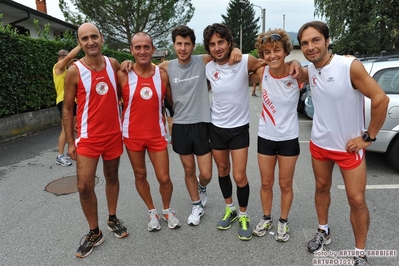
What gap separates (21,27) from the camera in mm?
13273

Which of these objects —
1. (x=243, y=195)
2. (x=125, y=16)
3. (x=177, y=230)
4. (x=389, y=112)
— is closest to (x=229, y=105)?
(x=243, y=195)

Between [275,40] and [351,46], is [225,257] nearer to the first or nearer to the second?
[275,40]

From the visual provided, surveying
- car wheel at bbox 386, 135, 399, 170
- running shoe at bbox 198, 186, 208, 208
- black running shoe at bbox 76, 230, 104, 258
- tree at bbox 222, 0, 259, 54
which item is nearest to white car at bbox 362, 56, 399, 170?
car wheel at bbox 386, 135, 399, 170

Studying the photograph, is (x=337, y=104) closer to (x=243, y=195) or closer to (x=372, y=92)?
(x=372, y=92)

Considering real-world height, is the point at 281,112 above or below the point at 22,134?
above

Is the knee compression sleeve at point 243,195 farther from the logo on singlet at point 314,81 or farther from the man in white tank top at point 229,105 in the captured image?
the logo on singlet at point 314,81

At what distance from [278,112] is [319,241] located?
4.08ft

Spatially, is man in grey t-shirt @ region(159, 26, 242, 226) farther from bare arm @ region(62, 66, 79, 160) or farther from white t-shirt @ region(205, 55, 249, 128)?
bare arm @ region(62, 66, 79, 160)

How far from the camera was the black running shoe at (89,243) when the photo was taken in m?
2.74

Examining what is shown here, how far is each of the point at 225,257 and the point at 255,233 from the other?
0.47m

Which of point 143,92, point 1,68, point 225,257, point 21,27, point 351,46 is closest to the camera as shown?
point 225,257

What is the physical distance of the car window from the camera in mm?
4297

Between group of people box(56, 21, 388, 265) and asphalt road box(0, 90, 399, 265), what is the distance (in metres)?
0.14

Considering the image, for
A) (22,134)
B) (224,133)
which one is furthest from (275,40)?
(22,134)
